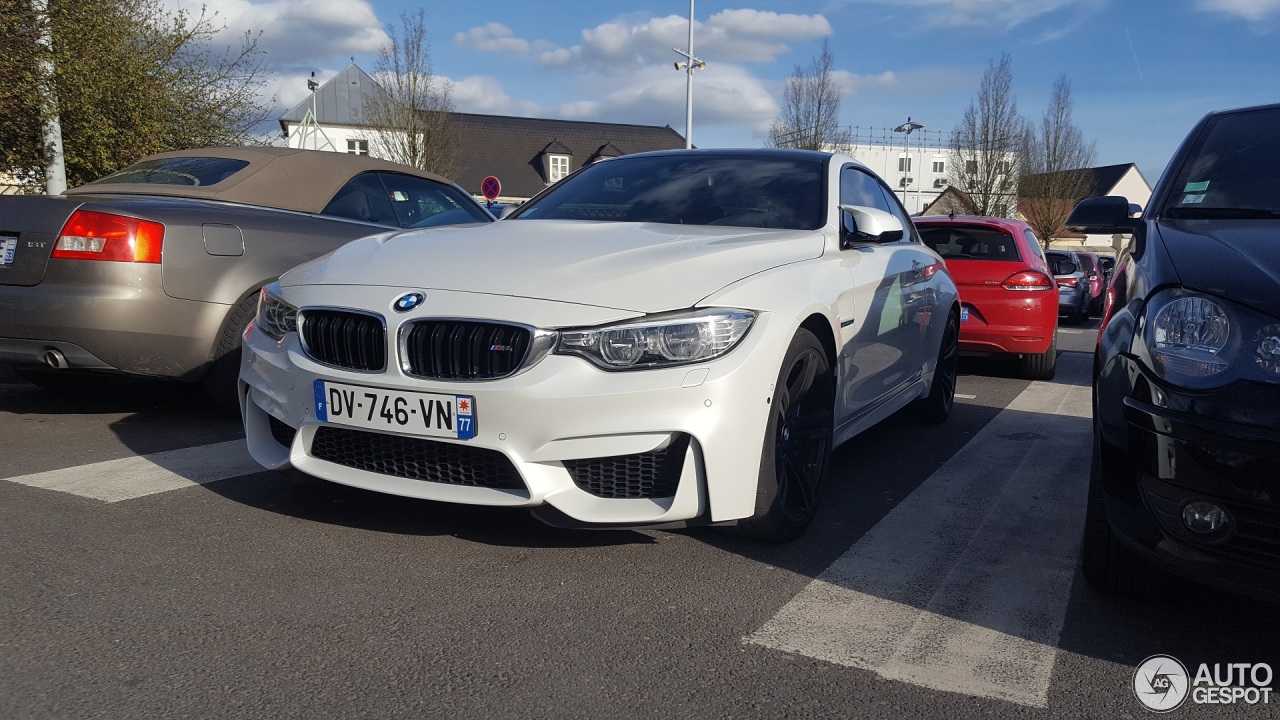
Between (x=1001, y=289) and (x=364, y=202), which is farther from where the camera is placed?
(x=1001, y=289)

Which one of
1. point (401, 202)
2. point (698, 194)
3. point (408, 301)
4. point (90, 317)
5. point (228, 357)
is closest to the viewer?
point (408, 301)

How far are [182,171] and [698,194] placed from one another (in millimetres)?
3228

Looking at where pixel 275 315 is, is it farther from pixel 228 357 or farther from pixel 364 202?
pixel 364 202

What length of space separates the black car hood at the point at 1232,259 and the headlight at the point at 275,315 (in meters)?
2.73

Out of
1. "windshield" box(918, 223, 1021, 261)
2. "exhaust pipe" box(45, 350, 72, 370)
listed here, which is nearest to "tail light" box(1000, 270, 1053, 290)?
"windshield" box(918, 223, 1021, 261)

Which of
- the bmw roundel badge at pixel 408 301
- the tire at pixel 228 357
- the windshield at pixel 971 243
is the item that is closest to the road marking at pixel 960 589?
the bmw roundel badge at pixel 408 301

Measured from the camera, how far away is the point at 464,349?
3094mm

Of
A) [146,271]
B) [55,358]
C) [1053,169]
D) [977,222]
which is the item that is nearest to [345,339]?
[146,271]

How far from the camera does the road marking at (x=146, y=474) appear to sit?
394 cm

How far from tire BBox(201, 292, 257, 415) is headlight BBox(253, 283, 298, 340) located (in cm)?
139

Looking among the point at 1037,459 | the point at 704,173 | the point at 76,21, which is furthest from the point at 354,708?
the point at 76,21

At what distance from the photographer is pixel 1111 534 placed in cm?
300

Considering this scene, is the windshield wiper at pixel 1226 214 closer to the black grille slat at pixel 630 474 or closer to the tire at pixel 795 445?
the tire at pixel 795 445

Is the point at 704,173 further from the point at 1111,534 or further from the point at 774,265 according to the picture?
the point at 1111,534
